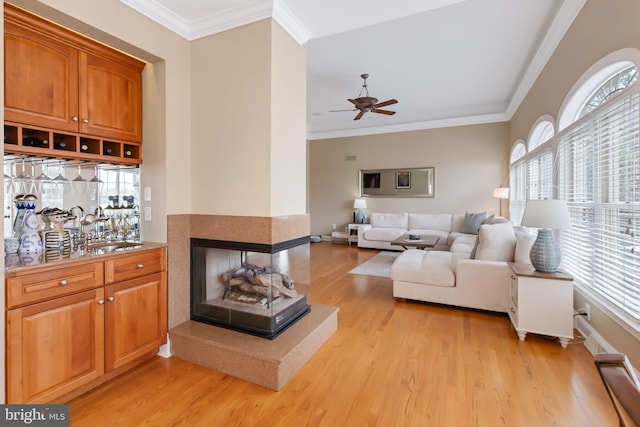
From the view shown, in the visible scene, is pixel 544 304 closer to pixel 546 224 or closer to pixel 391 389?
pixel 546 224

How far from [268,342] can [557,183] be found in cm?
373

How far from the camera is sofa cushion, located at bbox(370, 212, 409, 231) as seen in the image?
7.26m

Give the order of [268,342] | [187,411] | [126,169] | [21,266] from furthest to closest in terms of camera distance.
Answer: [126,169] → [268,342] → [187,411] → [21,266]

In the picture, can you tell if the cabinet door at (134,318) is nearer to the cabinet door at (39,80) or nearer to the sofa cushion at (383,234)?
the cabinet door at (39,80)

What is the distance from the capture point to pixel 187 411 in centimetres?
175

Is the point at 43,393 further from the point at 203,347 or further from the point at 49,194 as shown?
the point at 49,194

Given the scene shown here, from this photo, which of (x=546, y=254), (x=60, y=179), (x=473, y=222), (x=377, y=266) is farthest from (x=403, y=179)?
(x=60, y=179)

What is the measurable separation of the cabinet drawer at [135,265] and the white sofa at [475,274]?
2567 millimetres

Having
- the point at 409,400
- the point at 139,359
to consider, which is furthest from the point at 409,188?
the point at 139,359

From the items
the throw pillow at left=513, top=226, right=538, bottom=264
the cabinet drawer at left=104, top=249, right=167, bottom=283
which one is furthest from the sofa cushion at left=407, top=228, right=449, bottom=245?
the cabinet drawer at left=104, top=249, right=167, bottom=283

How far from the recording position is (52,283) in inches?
66.3

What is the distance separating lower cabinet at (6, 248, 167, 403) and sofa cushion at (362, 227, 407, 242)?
5300mm

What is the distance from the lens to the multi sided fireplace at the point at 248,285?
229cm


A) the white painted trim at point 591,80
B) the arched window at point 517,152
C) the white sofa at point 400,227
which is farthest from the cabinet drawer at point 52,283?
the arched window at point 517,152
